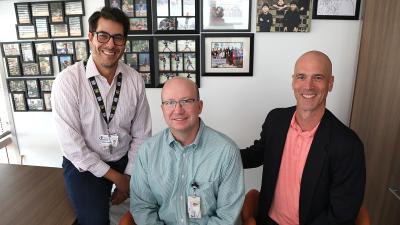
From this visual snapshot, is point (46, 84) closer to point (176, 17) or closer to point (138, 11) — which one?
point (138, 11)

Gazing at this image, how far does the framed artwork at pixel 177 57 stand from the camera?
2.62 m

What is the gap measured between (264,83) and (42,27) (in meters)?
2.04

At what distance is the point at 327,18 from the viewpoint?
2518 mm

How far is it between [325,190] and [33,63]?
104 inches

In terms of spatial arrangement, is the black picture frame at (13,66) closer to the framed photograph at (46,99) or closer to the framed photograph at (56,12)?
the framed photograph at (46,99)

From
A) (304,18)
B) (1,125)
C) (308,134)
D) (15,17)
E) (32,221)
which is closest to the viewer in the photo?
(32,221)

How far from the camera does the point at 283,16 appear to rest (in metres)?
2.51

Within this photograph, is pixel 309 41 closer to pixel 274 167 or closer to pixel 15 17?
pixel 274 167

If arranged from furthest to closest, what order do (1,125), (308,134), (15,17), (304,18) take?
1. (1,125)
2. (15,17)
3. (304,18)
4. (308,134)

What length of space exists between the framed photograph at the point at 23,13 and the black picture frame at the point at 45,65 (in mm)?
327

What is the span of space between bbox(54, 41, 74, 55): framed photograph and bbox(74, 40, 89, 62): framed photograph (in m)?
0.04

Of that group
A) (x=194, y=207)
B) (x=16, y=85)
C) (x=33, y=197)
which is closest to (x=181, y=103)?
(x=194, y=207)

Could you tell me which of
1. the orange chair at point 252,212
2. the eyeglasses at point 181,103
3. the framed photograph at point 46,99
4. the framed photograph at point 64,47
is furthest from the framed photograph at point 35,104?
the orange chair at point 252,212

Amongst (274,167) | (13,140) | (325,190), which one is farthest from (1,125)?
(325,190)
